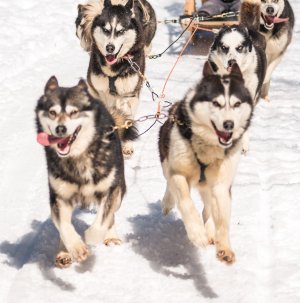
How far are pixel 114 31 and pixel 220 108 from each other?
229 cm

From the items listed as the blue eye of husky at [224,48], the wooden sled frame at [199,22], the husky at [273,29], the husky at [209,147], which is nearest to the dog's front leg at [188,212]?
the husky at [209,147]

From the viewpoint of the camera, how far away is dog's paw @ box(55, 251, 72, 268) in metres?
3.19

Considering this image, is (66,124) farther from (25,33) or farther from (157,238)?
(25,33)

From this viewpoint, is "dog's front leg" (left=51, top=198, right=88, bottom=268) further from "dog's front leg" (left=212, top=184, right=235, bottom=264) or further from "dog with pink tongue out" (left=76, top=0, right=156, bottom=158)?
"dog with pink tongue out" (left=76, top=0, right=156, bottom=158)

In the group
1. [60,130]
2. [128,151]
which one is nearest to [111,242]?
[60,130]

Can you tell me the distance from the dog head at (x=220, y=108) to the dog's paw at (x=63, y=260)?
35.2 inches

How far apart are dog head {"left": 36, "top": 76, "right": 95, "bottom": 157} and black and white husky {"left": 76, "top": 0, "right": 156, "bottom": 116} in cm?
196

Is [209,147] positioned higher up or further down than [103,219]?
higher up

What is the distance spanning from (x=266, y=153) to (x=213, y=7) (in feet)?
11.5

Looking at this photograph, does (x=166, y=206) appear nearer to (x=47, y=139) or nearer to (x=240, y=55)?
(x=47, y=139)

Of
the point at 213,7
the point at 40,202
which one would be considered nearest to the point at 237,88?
the point at 40,202

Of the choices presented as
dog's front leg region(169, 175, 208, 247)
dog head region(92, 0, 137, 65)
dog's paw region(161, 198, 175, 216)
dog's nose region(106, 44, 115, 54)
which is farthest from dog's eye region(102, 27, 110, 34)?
dog's front leg region(169, 175, 208, 247)

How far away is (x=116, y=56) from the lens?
16.7ft

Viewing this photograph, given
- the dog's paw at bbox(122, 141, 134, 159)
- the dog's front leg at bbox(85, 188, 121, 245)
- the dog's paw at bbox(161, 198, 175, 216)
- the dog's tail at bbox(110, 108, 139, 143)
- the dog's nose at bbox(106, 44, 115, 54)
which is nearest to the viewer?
the dog's front leg at bbox(85, 188, 121, 245)
